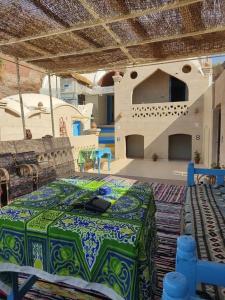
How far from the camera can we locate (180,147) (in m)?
14.6

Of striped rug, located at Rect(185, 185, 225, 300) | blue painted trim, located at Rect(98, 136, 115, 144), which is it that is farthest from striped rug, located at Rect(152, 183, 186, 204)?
blue painted trim, located at Rect(98, 136, 115, 144)

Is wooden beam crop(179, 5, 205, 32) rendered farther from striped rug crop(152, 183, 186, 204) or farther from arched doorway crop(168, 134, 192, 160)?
arched doorway crop(168, 134, 192, 160)

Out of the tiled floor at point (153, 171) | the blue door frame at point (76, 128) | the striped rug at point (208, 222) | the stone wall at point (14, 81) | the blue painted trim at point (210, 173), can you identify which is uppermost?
the stone wall at point (14, 81)

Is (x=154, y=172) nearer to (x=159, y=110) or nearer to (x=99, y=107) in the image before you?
(x=159, y=110)

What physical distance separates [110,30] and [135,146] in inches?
481

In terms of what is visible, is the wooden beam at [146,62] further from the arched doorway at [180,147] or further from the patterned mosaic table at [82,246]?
the arched doorway at [180,147]

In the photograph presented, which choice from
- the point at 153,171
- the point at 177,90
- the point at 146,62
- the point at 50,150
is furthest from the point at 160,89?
the point at 50,150

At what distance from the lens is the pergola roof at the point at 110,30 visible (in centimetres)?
293

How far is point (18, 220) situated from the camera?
1.81 metres

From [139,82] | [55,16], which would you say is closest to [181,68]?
[139,82]

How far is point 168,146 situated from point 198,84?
3835 millimetres

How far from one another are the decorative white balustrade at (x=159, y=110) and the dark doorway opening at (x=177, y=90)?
85.3 inches

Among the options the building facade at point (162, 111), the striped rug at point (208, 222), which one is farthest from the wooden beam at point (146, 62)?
the building facade at point (162, 111)

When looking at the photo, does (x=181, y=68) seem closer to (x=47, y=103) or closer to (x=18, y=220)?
(x=47, y=103)
